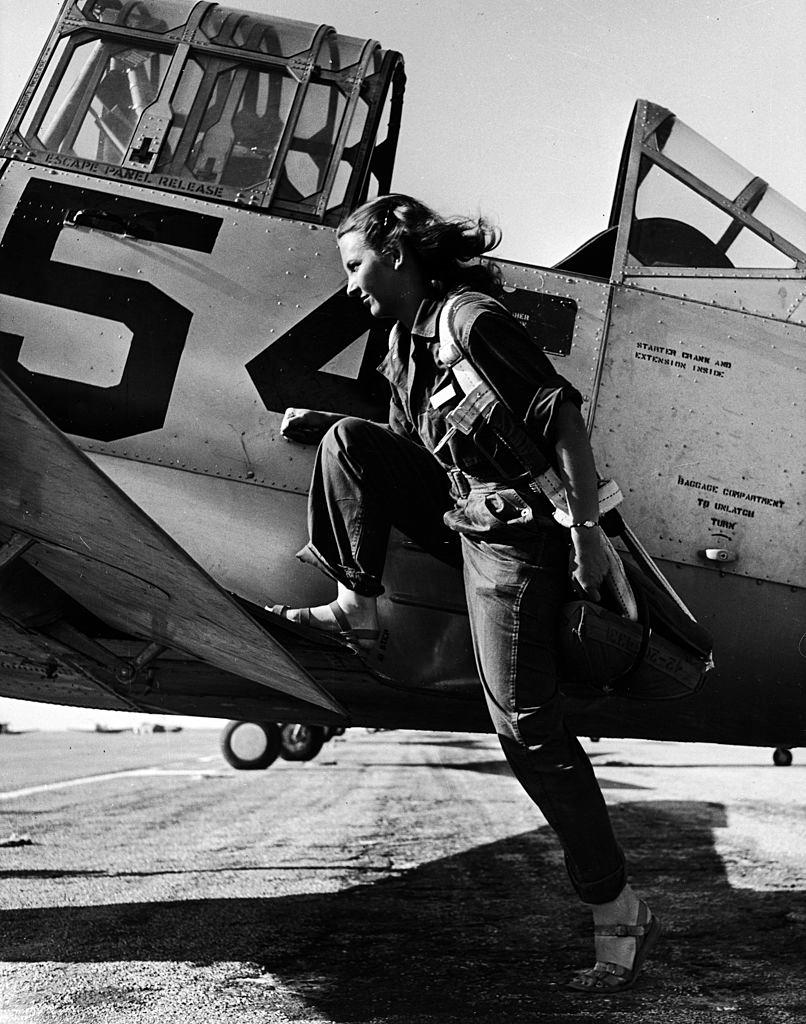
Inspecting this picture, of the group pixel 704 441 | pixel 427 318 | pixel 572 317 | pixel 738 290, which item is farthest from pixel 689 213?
pixel 427 318

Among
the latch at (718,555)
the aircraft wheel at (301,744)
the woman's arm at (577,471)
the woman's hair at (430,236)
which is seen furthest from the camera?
the aircraft wheel at (301,744)

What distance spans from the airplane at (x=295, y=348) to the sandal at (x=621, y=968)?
736 mm

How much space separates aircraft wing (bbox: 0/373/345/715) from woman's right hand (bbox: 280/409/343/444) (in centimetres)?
80

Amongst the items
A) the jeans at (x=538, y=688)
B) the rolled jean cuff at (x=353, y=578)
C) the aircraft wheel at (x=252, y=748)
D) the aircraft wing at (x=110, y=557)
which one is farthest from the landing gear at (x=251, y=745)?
the jeans at (x=538, y=688)

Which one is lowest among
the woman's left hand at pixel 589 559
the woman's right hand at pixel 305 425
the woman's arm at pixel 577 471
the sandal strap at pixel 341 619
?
the sandal strap at pixel 341 619

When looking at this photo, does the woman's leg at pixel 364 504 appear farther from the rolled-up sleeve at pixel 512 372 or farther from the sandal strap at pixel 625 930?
the sandal strap at pixel 625 930

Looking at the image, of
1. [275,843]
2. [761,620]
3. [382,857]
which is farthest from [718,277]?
[275,843]

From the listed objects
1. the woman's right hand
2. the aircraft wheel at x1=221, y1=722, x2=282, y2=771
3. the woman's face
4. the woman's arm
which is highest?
the woman's face

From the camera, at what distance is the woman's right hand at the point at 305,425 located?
10.0 ft

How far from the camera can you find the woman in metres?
2.41

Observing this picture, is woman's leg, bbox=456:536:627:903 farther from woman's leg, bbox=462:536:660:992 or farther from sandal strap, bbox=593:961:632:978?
sandal strap, bbox=593:961:632:978

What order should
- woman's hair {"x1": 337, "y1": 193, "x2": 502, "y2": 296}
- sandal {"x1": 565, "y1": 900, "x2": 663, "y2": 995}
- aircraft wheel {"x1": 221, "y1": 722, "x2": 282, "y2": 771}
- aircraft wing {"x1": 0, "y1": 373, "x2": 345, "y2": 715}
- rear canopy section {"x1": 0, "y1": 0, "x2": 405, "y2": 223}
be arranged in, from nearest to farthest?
aircraft wing {"x1": 0, "y1": 373, "x2": 345, "y2": 715}, sandal {"x1": 565, "y1": 900, "x2": 663, "y2": 995}, woman's hair {"x1": 337, "y1": 193, "x2": 502, "y2": 296}, rear canopy section {"x1": 0, "y1": 0, "x2": 405, "y2": 223}, aircraft wheel {"x1": 221, "y1": 722, "x2": 282, "y2": 771}

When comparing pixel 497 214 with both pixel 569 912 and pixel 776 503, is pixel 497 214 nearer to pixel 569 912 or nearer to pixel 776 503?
pixel 776 503

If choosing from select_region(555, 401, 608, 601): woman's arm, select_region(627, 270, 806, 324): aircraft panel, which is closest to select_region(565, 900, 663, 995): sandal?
select_region(555, 401, 608, 601): woman's arm
